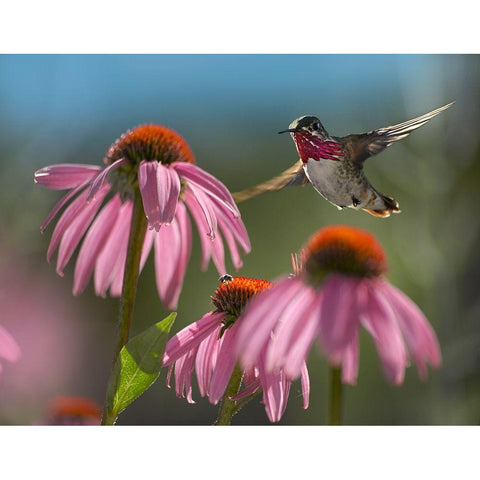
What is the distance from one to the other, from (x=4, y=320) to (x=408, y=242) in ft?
2.03

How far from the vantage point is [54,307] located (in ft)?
3.16

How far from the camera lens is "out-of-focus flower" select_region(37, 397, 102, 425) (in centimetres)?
73

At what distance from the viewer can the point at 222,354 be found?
58 centimetres

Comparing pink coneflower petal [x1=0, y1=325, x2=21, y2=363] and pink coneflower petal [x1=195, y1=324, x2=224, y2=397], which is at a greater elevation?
pink coneflower petal [x1=0, y1=325, x2=21, y2=363]

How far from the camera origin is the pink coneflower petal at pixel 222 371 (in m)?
0.57

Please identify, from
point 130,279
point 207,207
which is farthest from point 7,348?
point 207,207

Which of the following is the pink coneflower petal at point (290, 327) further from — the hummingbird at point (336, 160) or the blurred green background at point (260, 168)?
the blurred green background at point (260, 168)

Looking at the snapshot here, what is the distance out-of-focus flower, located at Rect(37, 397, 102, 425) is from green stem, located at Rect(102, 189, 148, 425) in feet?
0.62

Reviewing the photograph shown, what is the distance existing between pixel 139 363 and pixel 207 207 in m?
0.20

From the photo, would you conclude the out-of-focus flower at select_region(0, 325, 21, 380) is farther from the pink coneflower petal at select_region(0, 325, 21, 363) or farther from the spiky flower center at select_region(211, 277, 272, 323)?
the spiky flower center at select_region(211, 277, 272, 323)

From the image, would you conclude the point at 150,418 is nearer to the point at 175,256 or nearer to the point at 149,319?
the point at 149,319

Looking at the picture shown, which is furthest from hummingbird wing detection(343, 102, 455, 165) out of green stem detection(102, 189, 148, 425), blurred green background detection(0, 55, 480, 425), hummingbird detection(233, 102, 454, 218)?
green stem detection(102, 189, 148, 425)

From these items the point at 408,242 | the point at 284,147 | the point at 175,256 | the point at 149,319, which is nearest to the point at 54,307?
the point at 149,319

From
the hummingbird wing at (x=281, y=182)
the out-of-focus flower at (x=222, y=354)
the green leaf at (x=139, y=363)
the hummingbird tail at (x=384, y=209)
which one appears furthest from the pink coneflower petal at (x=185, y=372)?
the hummingbird tail at (x=384, y=209)
